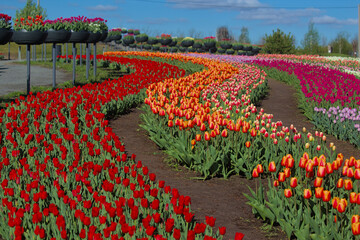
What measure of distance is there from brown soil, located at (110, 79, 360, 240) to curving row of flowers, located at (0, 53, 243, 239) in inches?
14.4

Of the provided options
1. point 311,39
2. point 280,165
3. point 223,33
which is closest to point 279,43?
point 311,39

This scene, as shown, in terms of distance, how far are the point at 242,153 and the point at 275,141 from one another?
0.61 m

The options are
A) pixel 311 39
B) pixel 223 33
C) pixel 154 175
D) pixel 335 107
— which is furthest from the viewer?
pixel 223 33

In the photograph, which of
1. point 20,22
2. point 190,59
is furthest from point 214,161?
point 190,59

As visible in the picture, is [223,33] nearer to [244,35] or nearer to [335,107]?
[244,35]

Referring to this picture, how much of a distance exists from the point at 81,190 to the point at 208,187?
1.78 meters

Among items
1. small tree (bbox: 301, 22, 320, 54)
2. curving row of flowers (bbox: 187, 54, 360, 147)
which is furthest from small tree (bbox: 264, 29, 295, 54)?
curving row of flowers (bbox: 187, 54, 360, 147)

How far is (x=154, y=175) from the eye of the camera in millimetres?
4480

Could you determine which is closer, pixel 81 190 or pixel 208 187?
pixel 81 190

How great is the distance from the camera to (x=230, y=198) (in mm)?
5613

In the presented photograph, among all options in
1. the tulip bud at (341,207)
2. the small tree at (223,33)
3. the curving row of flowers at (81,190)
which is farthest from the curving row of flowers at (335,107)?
the small tree at (223,33)

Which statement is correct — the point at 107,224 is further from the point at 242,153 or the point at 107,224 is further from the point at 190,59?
the point at 190,59

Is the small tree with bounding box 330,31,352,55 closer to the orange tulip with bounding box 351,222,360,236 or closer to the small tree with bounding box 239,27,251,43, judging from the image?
the small tree with bounding box 239,27,251,43

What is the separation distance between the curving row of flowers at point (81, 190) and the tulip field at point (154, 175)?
0.01 m
